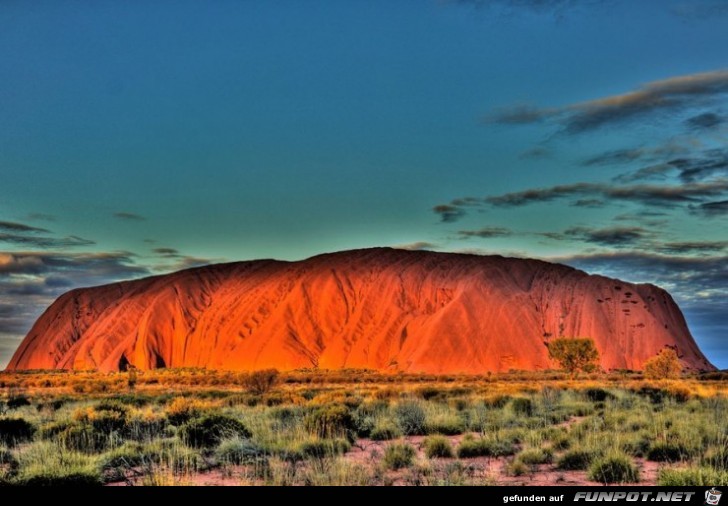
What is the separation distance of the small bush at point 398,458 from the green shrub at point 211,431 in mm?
3335

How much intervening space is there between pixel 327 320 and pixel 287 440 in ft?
205

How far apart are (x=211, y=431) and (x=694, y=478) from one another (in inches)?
354

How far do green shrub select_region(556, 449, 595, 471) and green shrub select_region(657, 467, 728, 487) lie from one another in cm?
186

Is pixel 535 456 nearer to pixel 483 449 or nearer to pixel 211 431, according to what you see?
pixel 483 449

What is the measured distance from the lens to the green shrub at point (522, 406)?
60.1 ft

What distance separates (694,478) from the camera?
27.3 ft

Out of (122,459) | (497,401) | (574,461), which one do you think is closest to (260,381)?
(497,401)

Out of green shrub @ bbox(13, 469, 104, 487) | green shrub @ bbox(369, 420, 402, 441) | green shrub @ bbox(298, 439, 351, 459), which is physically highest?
green shrub @ bbox(13, 469, 104, 487)

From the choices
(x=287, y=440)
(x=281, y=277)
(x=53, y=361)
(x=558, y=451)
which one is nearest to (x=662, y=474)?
(x=558, y=451)

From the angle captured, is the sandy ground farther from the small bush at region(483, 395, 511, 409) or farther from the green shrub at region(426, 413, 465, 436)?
the small bush at region(483, 395, 511, 409)

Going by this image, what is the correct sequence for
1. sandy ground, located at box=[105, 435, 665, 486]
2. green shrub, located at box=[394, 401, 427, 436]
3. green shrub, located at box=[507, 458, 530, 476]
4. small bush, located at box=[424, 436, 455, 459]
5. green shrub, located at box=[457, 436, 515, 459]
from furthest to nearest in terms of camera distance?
1. green shrub, located at box=[394, 401, 427, 436]
2. green shrub, located at box=[457, 436, 515, 459]
3. small bush, located at box=[424, 436, 455, 459]
4. green shrub, located at box=[507, 458, 530, 476]
5. sandy ground, located at box=[105, 435, 665, 486]

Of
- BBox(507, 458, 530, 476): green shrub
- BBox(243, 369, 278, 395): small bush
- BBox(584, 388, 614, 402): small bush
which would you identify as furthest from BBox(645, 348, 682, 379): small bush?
BBox(507, 458, 530, 476): green shrub

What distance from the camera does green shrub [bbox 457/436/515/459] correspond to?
11.8 m
